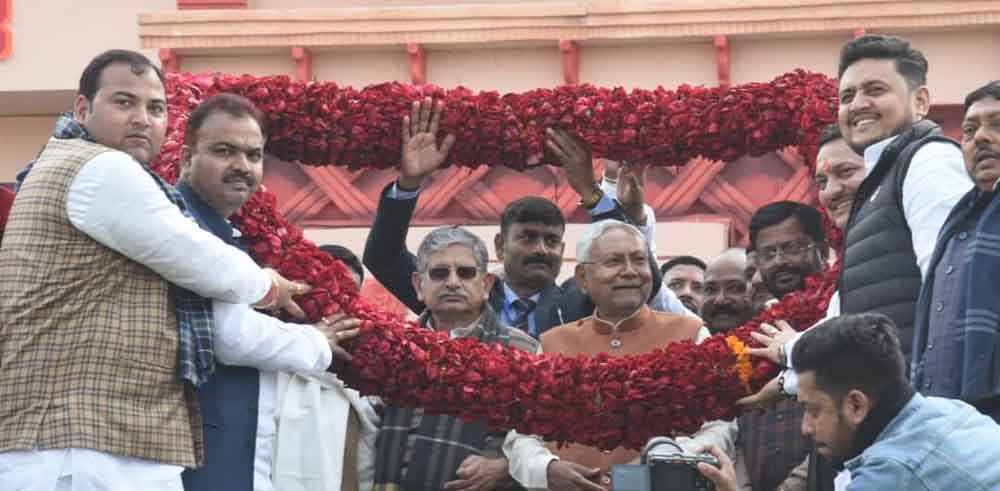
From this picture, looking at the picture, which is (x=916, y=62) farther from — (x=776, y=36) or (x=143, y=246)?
(x=776, y=36)

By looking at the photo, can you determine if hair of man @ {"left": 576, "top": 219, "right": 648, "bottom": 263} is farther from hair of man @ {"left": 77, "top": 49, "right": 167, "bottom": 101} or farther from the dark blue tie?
hair of man @ {"left": 77, "top": 49, "right": 167, "bottom": 101}

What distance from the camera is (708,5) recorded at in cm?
1299

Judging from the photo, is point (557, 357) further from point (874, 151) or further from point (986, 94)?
point (986, 94)

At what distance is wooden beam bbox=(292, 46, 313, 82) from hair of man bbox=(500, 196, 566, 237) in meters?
5.92

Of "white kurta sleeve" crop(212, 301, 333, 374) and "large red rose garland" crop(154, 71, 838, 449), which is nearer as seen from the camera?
"white kurta sleeve" crop(212, 301, 333, 374)

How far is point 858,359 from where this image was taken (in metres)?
4.52

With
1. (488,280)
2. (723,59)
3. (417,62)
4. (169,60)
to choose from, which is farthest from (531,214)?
(169,60)

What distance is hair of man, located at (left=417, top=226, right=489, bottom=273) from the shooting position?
7004 millimetres

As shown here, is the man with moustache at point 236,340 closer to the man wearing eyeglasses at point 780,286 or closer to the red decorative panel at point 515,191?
the man wearing eyeglasses at point 780,286

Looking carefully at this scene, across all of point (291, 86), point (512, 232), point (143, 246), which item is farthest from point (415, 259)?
point (143, 246)

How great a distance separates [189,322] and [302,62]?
800 centimetres

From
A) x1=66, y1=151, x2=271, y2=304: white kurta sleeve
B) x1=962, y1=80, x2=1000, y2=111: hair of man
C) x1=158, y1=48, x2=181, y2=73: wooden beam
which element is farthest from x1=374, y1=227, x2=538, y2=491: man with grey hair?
x1=158, y1=48, x2=181, y2=73: wooden beam

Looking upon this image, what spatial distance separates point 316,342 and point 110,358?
2.60 feet

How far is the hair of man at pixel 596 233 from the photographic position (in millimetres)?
Answer: 6945
